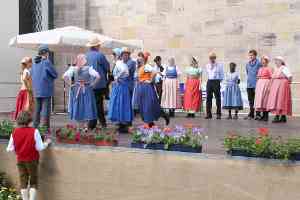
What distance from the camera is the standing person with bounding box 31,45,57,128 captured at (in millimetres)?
11242

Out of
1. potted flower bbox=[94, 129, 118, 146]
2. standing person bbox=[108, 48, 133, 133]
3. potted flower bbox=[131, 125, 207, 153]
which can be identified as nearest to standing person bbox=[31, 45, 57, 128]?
standing person bbox=[108, 48, 133, 133]

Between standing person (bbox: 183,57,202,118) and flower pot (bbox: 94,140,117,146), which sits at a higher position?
standing person (bbox: 183,57,202,118)

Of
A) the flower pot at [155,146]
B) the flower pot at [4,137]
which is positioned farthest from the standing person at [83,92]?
the flower pot at [155,146]

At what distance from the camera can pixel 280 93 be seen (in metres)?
14.2

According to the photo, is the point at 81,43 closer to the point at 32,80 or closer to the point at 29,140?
the point at 32,80

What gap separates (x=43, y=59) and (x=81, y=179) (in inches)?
134

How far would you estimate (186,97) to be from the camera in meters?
16.4

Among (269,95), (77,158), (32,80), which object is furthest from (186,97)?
(77,158)

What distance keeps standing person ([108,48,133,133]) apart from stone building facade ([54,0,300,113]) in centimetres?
685

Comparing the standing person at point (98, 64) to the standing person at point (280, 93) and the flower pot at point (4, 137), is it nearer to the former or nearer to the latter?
the flower pot at point (4, 137)

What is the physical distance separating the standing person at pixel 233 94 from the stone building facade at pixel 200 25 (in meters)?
1.60

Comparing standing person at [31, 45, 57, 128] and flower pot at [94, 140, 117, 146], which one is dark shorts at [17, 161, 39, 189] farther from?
standing person at [31, 45, 57, 128]

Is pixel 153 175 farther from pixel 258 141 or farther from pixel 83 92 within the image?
pixel 83 92

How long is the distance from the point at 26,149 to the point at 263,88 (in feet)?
25.3
